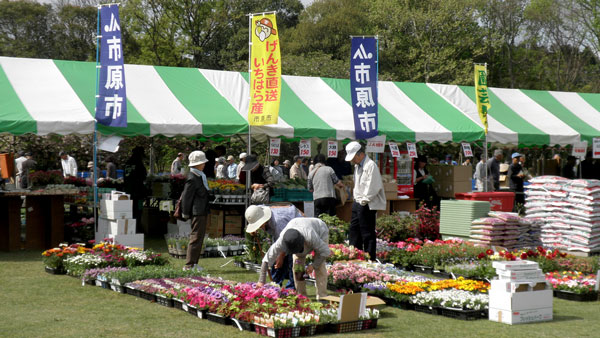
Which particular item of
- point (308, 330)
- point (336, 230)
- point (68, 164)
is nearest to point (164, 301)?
point (308, 330)

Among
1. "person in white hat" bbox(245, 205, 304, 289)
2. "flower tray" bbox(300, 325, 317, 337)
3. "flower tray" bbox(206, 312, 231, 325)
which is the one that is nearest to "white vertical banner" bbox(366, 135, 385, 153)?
"person in white hat" bbox(245, 205, 304, 289)

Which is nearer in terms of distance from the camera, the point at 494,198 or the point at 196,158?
the point at 196,158

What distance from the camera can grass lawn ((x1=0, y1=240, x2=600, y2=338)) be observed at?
675 cm

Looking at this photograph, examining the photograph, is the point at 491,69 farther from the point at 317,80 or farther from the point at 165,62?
the point at 317,80

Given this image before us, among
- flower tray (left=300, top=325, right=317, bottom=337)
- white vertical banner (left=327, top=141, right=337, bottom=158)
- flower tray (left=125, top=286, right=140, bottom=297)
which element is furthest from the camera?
white vertical banner (left=327, top=141, right=337, bottom=158)

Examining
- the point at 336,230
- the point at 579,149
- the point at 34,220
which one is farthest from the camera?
the point at 579,149

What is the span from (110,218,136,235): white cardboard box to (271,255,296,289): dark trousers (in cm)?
474

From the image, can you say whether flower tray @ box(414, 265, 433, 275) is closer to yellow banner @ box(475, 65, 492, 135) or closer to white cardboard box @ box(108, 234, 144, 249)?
white cardboard box @ box(108, 234, 144, 249)

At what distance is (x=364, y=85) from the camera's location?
47.2ft

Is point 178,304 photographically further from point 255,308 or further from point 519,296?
point 519,296

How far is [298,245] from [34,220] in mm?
7948

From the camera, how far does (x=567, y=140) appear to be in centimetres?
1803

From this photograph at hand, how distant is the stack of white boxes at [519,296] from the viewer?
7.29 meters

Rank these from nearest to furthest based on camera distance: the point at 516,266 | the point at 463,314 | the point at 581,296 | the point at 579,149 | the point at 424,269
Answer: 1. the point at 516,266
2. the point at 463,314
3. the point at 581,296
4. the point at 424,269
5. the point at 579,149
